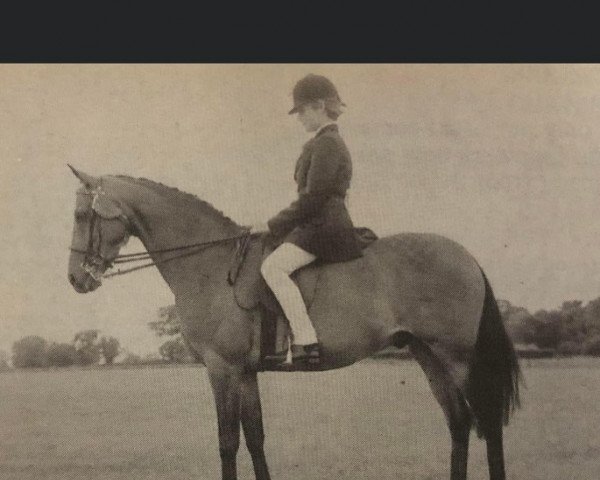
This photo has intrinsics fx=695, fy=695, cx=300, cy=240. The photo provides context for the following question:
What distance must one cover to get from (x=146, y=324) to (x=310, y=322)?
3.59ft

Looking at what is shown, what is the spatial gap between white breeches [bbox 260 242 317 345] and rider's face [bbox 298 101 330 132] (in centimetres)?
66

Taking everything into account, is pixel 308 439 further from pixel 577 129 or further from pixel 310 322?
pixel 577 129

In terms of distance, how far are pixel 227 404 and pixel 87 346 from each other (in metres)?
1.08

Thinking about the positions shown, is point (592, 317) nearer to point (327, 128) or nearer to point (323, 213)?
point (323, 213)

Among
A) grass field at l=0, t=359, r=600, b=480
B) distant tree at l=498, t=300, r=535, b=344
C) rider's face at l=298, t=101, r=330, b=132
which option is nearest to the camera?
rider's face at l=298, t=101, r=330, b=132

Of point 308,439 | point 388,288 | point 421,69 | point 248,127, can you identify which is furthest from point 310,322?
point 421,69

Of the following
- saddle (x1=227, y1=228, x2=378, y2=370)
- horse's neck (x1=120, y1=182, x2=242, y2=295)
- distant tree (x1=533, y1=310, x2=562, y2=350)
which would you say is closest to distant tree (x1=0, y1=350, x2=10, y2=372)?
horse's neck (x1=120, y1=182, x2=242, y2=295)

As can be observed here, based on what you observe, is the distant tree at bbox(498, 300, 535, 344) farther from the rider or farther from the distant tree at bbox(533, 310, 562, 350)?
the rider

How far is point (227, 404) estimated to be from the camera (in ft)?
11.2

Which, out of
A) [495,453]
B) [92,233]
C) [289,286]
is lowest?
[495,453]

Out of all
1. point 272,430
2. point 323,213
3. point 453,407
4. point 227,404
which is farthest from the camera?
point 272,430

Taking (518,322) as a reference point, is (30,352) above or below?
below

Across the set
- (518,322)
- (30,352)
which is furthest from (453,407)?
(30,352)

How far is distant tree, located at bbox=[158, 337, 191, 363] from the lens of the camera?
13.2 ft
